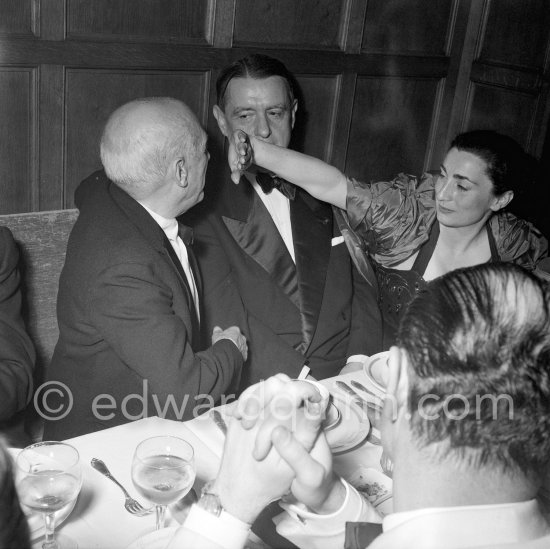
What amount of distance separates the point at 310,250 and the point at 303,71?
1.27 metres

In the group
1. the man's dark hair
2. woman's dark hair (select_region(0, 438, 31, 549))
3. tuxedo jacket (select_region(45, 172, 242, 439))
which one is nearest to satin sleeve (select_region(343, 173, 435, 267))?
the man's dark hair

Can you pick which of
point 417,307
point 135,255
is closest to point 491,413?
point 417,307

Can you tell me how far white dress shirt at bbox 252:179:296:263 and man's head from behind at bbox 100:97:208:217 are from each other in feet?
2.15

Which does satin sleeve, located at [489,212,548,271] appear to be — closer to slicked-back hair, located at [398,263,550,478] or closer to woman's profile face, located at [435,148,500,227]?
woman's profile face, located at [435,148,500,227]

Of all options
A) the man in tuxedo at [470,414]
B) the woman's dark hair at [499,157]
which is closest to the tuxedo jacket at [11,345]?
the man in tuxedo at [470,414]

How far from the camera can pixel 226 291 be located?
2580 mm

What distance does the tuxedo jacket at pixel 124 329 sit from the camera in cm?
193

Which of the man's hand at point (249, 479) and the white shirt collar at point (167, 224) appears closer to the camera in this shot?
the man's hand at point (249, 479)

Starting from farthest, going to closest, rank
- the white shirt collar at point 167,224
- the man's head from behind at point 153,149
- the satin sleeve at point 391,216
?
the satin sleeve at point 391,216 → the white shirt collar at point 167,224 → the man's head from behind at point 153,149

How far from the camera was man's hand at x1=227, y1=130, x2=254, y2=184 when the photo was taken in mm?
2557

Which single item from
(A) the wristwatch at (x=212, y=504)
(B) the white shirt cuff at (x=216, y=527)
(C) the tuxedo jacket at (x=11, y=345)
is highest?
(A) the wristwatch at (x=212, y=504)

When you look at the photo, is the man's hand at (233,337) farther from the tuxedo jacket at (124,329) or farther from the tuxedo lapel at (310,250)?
the tuxedo lapel at (310,250)

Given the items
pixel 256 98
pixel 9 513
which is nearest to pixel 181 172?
pixel 256 98

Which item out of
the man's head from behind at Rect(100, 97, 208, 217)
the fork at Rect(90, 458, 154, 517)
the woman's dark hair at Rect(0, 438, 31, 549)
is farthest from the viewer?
the man's head from behind at Rect(100, 97, 208, 217)
